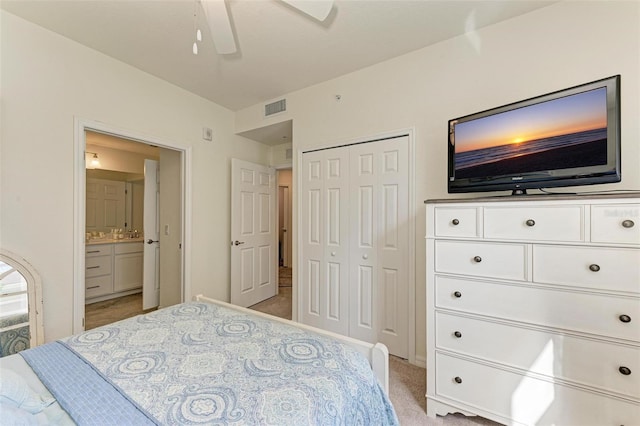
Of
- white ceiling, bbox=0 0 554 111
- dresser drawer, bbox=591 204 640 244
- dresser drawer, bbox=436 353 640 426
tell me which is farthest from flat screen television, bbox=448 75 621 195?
dresser drawer, bbox=436 353 640 426

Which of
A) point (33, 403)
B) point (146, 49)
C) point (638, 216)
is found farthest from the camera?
point (146, 49)

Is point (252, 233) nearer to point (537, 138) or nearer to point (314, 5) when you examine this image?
point (314, 5)

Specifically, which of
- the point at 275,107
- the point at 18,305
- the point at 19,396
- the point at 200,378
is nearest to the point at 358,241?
the point at 200,378

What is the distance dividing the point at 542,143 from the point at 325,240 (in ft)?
6.23

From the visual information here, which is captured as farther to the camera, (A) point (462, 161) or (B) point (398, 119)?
(B) point (398, 119)

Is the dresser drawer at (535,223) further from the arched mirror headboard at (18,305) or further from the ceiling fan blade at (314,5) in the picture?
the arched mirror headboard at (18,305)

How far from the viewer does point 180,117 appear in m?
2.93

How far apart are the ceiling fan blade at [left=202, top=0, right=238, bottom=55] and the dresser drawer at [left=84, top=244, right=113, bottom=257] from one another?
3.66 meters

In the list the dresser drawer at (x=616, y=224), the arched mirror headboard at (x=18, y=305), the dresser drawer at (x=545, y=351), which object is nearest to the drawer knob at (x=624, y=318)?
the dresser drawer at (x=545, y=351)

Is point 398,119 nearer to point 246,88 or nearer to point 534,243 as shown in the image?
point 534,243

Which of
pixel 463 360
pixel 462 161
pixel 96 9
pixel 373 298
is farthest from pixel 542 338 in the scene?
pixel 96 9

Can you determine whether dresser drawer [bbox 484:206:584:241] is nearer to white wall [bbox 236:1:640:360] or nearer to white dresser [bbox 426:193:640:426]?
white dresser [bbox 426:193:640:426]

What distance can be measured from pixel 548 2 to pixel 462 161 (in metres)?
1.18

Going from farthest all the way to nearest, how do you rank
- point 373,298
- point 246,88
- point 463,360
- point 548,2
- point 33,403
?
point 246,88 < point 373,298 < point 548,2 < point 463,360 < point 33,403
